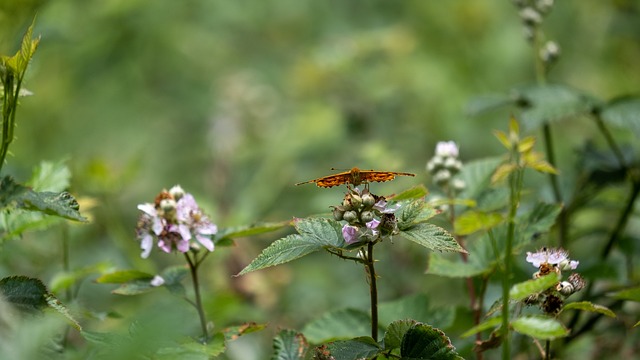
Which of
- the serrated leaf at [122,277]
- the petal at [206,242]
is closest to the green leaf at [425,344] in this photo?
the petal at [206,242]

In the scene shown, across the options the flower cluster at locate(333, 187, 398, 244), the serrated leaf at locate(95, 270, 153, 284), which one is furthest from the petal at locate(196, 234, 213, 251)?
the flower cluster at locate(333, 187, 398, 244)

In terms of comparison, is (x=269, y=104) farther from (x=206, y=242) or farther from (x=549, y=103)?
(x=206, y=242)

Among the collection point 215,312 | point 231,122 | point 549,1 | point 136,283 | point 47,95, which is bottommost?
point 136,283

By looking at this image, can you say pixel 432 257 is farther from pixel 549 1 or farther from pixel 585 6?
A: pixel 585 6

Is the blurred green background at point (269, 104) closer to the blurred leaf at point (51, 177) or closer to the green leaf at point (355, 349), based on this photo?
the blurred leaf at point (51, 177)

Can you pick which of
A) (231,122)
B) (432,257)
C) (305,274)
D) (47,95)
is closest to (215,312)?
(432,257)

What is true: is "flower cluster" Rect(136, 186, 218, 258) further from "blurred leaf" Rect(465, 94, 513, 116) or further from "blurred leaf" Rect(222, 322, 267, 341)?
"blurred leaf" Rect(465, 94, 513, 116)

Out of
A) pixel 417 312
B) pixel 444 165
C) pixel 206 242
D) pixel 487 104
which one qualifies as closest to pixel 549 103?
pixel 487 104

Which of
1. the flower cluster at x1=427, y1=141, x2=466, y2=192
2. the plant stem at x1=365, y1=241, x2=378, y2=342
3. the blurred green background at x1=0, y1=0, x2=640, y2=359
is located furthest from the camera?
the blurred green background at x1=0, y1=0, x2=640, y2=359
